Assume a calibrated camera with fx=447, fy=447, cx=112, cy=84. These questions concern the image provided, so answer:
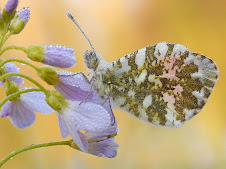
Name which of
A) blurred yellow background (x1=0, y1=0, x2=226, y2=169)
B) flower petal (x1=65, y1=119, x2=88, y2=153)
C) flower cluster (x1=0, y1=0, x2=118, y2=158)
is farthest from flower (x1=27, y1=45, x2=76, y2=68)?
blurred yellow background (x1=0, y1=0, x2=226, y2=169)

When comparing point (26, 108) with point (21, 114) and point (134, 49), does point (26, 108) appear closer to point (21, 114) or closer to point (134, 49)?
point (21, 114)

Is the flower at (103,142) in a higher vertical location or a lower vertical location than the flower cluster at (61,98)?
lower

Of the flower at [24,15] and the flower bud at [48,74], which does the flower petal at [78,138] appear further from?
the flower at [24,15]

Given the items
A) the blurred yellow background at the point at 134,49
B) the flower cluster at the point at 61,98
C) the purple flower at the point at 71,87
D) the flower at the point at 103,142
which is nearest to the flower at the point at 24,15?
the flower cluster at the point at 61,98

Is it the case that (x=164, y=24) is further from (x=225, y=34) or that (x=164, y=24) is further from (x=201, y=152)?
(x=201, y=152)

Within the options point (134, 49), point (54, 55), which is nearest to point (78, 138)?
point (54, 55)

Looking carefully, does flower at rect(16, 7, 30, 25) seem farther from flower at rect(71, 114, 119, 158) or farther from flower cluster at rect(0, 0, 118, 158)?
flower at rect(71, 114, 119, 158)
